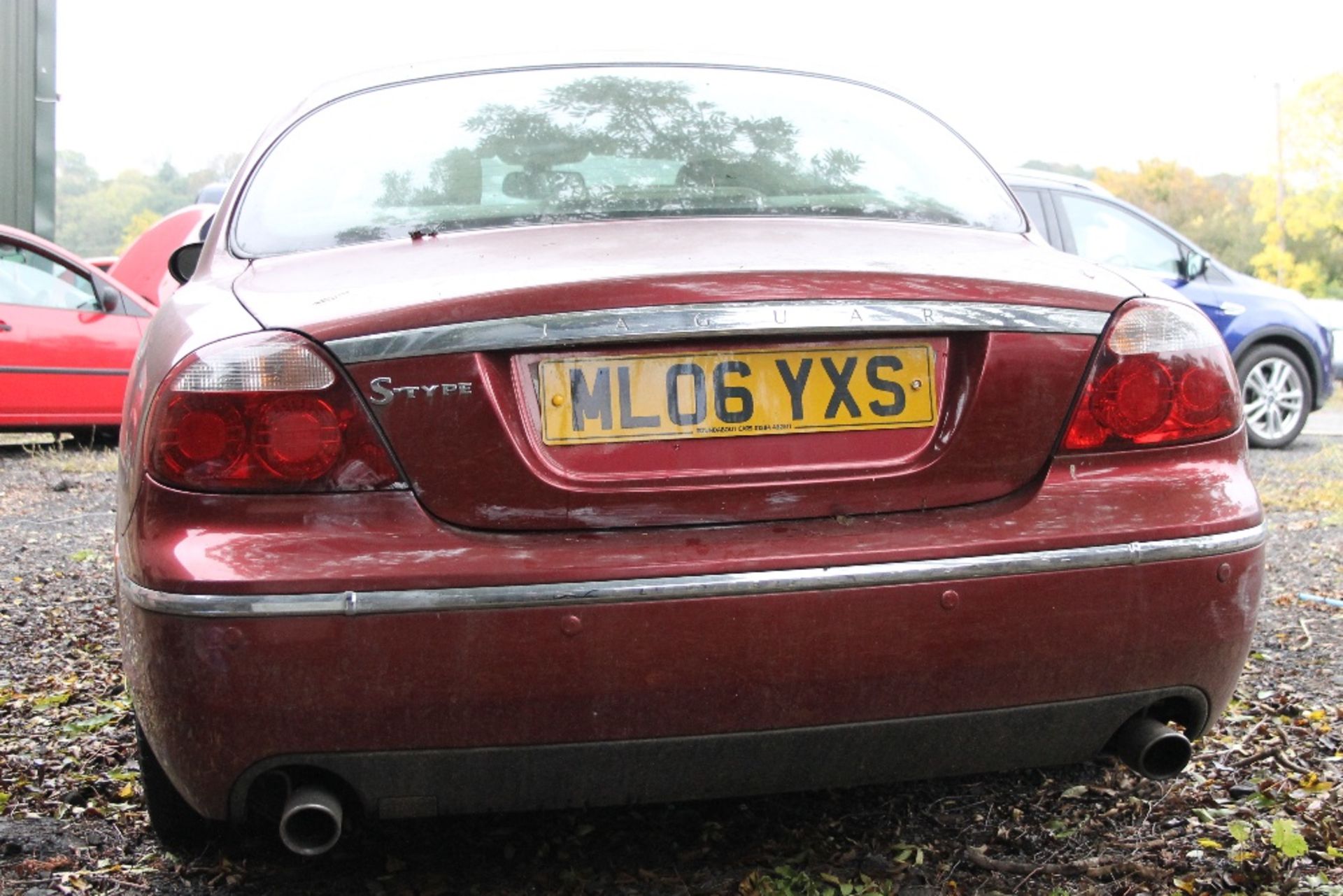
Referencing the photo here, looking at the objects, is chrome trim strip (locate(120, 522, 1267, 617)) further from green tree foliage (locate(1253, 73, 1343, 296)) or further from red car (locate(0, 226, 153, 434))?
green tree foliage (locate(1253, 73, 1343, 296))

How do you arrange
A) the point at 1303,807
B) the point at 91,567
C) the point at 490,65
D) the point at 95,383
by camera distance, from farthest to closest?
the point at 95,383
the point at 91,567
the point at 490,65
the point at 1303,807

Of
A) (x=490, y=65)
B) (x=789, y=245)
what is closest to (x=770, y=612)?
(x=789, y=245)

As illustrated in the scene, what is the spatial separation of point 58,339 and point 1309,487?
7242 mm

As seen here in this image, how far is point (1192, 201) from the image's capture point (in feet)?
232

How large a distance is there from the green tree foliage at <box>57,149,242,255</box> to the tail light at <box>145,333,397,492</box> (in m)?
32.2

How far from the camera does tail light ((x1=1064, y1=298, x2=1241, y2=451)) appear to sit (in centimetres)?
216

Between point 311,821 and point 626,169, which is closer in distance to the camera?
point 311,821

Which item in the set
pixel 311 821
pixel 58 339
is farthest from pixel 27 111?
pixel 311 821

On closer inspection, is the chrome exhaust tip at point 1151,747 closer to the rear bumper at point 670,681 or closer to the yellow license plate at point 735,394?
the rear bumper at point 670,681

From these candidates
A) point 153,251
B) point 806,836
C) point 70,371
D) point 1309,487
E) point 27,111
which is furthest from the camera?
point 27,111

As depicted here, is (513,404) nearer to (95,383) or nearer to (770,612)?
(770,612)

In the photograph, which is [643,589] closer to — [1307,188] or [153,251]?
[153,251]

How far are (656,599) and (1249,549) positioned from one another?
0.94m

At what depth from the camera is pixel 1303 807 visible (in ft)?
8.86
